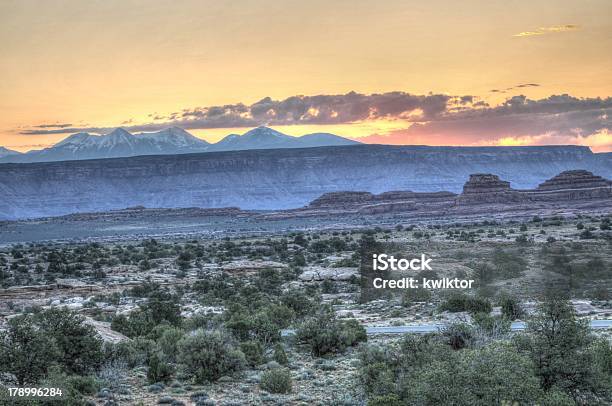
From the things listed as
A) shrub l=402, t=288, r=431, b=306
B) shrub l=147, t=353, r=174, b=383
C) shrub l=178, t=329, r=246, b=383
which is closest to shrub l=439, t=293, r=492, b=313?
shrub l=402, t=288, r=431, b=306

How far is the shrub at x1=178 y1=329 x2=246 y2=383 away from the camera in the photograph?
59.2ft

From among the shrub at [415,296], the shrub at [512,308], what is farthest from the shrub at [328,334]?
the shrub at [415,296]

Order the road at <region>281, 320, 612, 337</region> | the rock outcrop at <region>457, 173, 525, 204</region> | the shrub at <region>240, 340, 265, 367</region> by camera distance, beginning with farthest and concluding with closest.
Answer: the rock outcrop at <region>457, 173, 525, 204</region> → the road at <region>281, 320, 612, 337</region> → the shrub at <region>240, 340, 265, 367</region>

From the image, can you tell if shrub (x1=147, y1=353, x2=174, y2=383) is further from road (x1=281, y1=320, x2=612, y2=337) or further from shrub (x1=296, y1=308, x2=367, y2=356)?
road (x1=281, y1=320, x2=612, y2=337)

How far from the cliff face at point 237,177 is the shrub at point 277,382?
164392 millimetres

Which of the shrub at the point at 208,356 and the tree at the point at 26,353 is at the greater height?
the tree at the point at 26,353

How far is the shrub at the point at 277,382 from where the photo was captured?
16.7 m

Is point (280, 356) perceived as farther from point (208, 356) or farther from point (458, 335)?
point (458, 335)

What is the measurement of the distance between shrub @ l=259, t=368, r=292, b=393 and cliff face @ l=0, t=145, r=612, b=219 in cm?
16439

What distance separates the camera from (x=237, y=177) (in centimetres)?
18812

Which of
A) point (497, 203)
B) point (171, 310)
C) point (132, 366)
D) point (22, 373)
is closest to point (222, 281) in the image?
point (171, 310)

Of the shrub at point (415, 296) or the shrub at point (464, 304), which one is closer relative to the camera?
the shrub at point (464, 304)

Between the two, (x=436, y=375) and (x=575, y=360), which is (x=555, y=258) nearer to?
(x=575, y=360)

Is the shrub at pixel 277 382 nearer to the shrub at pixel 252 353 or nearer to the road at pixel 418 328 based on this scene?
the shrub at pixel 252 353
